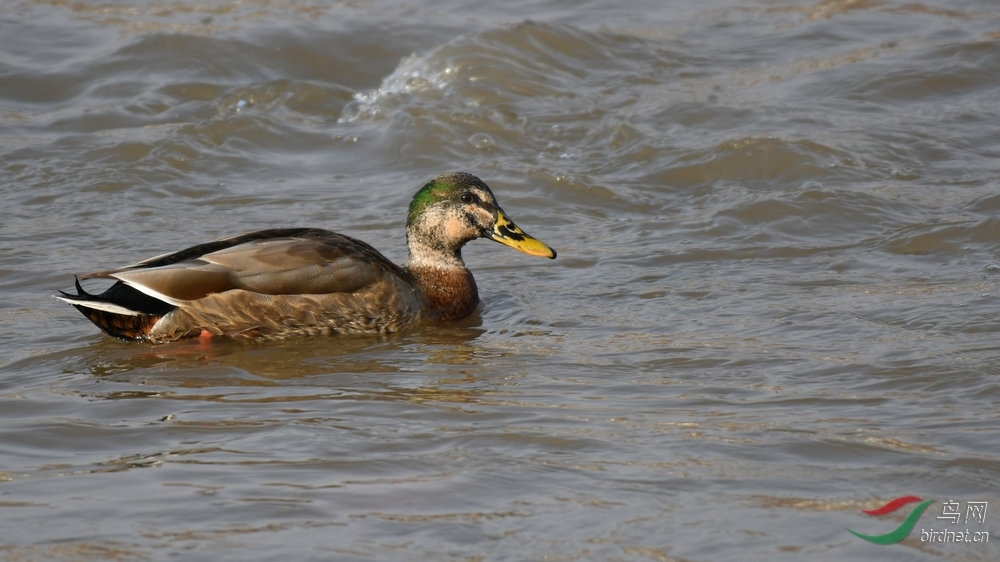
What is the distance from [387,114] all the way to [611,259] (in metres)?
3.95

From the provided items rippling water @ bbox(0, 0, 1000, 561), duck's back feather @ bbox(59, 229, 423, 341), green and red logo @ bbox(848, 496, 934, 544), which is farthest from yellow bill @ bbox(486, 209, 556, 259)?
green and red logo @ bbox(848, 496, 934, 544)

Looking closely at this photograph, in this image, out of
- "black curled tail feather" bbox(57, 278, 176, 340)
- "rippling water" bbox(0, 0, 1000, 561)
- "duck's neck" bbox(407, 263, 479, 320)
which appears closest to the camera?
"rippling water" bbox(0, 0, 1000, 561)

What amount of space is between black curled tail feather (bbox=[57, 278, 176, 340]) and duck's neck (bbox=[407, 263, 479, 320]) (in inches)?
60.8

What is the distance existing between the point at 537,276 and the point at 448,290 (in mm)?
869

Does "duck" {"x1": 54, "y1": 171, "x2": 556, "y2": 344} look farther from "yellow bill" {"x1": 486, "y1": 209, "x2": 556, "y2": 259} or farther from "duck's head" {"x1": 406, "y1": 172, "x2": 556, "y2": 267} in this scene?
"yellow bill" {"x1": 486, "y1": 209, "x2": 556, "y2": 259}

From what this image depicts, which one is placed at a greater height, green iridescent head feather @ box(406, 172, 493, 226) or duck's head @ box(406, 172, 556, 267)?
green iridescent head feather @ box(406, 172, 493, 226)

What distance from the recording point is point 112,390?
6.57 m

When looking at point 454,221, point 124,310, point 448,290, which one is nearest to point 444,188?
point 454,221

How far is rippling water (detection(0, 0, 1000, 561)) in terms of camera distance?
495cm

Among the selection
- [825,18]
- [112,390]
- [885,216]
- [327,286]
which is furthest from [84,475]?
[825,18]

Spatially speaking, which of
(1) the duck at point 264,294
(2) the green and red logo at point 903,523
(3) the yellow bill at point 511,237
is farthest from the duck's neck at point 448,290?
(2) the green and red logo at point 903,523

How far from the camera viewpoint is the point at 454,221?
8438 mm

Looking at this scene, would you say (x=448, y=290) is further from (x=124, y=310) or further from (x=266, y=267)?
(x=124, y=310)

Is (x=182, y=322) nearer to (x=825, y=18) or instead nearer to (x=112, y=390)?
(x=112, y=390)
